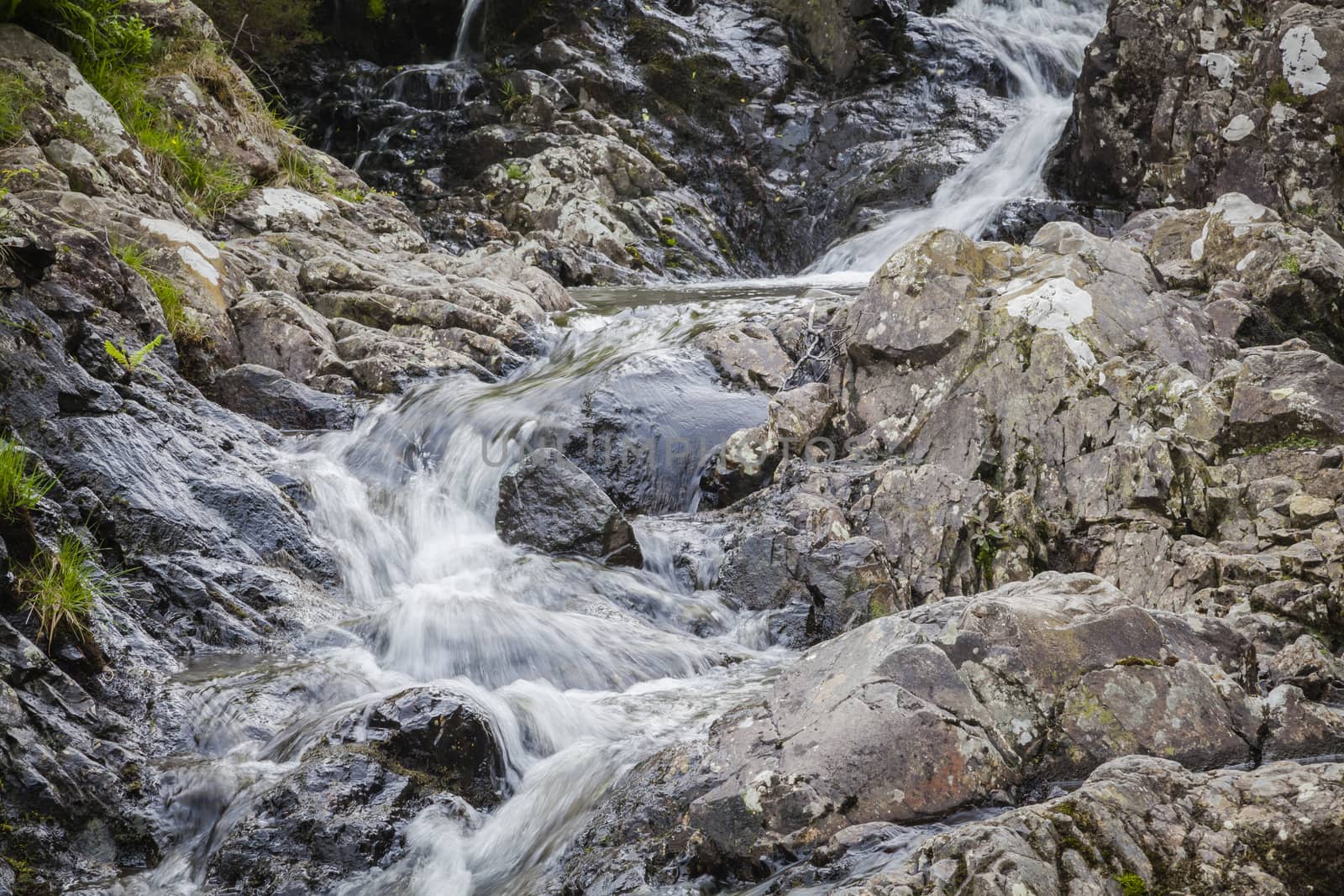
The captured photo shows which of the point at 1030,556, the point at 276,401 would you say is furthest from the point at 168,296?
the point at 1030,556

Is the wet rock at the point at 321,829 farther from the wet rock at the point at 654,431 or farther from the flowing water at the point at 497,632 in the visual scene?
the wet rock at the point at 654,431

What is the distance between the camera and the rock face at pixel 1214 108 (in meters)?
10.6

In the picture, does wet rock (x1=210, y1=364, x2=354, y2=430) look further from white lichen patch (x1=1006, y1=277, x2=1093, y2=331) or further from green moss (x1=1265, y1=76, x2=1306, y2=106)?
green moss (x1=1265, y1=76, x2=1306, y2=106)

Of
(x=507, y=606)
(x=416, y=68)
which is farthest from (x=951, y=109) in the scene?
(x=507, y=606)

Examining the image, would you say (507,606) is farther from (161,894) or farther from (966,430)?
(966,430)

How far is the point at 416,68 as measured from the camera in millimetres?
17641

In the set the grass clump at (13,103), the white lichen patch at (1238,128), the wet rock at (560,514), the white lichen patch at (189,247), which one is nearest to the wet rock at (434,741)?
the wet rock at (560,514)

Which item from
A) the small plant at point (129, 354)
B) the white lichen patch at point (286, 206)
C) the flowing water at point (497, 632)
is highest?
the white lichen patch at point (286, 206)

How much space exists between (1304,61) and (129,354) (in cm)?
1204

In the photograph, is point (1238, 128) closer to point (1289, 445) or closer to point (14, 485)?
point (1289, 445)

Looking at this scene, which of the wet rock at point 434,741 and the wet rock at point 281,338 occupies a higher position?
the wet rock at point 281,338

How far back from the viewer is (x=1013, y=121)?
52.7 feet

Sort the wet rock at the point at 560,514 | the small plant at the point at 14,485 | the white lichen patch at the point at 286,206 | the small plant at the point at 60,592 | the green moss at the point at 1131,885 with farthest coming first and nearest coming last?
the white lichen patch at the point at 286,206
the wet rock at the point at 560,514
the small plant at the point at 14,485
the small plant at the point at 60,592
the green moss at the point at 1131,885

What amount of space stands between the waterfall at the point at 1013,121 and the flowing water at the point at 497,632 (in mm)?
3879
